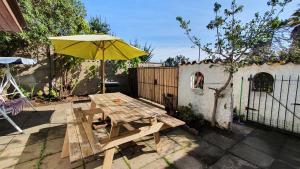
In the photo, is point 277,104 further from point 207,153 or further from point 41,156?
point 41,156

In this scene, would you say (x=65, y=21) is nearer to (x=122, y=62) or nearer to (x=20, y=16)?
(x=122, y=62)

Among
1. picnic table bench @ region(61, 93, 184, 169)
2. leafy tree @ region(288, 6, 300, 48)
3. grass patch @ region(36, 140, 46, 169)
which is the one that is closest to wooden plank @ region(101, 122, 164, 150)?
picnic table bench @ region(61, 93, 184, 169)

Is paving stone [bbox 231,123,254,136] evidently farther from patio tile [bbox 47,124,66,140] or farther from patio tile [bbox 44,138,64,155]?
patio tile [bbox 47,124,66,140]

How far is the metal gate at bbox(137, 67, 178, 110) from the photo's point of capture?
6.02 meters

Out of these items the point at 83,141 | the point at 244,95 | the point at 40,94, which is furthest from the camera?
the point at 40,94

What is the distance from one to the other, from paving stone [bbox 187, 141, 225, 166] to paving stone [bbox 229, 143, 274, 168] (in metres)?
0.32

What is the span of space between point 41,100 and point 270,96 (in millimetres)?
8748

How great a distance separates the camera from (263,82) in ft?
16.2

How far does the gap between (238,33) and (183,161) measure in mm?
3168

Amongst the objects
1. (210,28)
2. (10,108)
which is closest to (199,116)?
(210,28)

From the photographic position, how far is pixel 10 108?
13.7 ft

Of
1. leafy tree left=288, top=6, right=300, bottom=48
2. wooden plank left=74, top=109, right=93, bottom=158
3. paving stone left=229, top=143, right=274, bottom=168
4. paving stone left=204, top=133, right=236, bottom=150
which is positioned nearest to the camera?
wooden plank left=74, top=109, right=93, bottom=158

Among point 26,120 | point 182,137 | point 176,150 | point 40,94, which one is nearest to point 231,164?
point 176,150

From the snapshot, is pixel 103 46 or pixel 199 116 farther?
pixel 199 116
